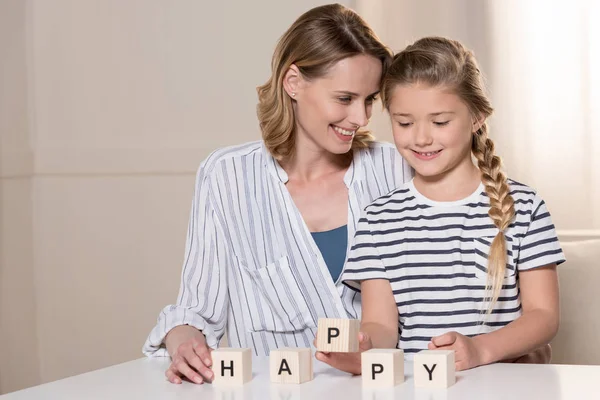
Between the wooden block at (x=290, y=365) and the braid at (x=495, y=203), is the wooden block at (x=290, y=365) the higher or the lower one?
the lower one

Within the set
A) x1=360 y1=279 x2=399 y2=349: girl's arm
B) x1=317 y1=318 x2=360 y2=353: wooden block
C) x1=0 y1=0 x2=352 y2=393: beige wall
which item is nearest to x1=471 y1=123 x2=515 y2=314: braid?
x1=360 y1=279 x2=399 y2=349: girl's arm

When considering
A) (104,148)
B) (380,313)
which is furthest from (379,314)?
(104,148)

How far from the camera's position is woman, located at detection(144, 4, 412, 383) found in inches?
75.7

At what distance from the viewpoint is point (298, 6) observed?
3.17 m

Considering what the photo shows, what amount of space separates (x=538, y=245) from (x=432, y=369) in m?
0.51

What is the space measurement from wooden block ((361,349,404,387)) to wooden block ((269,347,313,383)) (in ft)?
0.28

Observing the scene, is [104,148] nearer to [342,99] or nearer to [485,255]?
[342,99]

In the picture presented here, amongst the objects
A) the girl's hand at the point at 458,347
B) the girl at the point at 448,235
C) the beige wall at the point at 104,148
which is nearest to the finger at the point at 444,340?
the girl's hand at the point at 458,347

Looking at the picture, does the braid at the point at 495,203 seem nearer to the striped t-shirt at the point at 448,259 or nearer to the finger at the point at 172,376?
the striped t-shirt at the point at 448,259

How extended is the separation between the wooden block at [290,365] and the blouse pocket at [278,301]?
658mm

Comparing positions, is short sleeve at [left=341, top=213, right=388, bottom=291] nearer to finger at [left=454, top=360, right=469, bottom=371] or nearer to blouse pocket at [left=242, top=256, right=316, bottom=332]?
blouse pocket at [left=242, top=256, right=316, bottom=332]

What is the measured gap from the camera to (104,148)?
3.42m

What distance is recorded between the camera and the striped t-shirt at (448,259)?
1.64 meters

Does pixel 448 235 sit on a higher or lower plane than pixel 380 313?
higher
